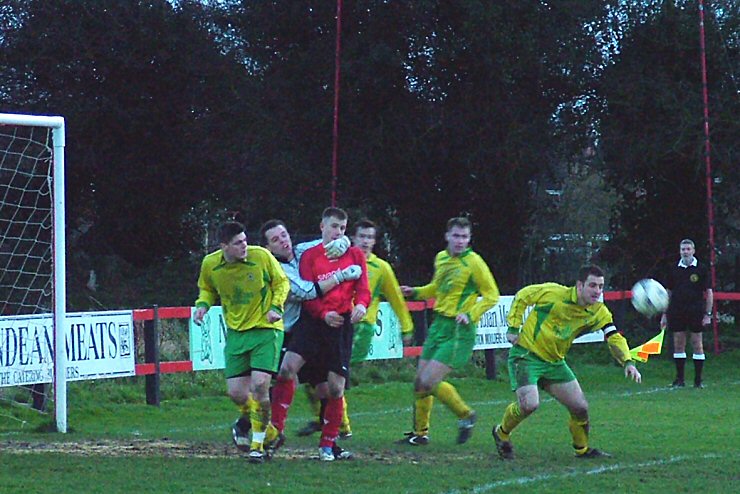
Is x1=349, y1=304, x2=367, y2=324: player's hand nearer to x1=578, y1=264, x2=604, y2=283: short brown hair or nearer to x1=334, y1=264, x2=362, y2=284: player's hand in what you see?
x1=334, y1=264, x2=362, y2=284: player's hand

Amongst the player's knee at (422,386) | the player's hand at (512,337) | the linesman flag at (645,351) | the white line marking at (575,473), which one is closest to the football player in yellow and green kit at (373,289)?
the player's knee at (422,386)

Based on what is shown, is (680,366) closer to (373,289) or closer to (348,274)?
(373,289)

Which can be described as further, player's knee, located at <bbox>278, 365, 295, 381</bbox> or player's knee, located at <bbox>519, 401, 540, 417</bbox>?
player's knee, located at <bbox>519, 401, 540, 417</bbox>

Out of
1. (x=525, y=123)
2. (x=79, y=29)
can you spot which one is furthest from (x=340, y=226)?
(x=79, y=29)

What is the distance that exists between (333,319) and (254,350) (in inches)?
26.4

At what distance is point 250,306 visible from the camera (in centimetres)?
1007

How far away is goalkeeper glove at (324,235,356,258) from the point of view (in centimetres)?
1021

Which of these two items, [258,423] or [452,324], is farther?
[452,324]

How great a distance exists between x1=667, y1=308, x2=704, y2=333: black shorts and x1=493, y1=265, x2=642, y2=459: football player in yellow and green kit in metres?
8.51

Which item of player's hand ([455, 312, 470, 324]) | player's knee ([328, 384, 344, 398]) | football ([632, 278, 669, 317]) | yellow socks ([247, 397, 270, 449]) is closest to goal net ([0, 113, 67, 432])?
yellow socks ([247, 397, 270, 449])

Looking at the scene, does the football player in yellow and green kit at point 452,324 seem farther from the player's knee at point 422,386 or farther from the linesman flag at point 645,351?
the linesman flag at point 645,351

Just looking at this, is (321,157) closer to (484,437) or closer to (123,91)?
(123,91)

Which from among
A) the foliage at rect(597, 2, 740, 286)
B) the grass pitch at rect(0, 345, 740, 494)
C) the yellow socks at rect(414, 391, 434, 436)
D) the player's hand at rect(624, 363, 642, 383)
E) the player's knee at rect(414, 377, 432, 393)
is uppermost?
the foliage at rect(597, 2, 740, 286)

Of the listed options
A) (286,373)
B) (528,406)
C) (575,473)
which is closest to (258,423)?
(286,373)
